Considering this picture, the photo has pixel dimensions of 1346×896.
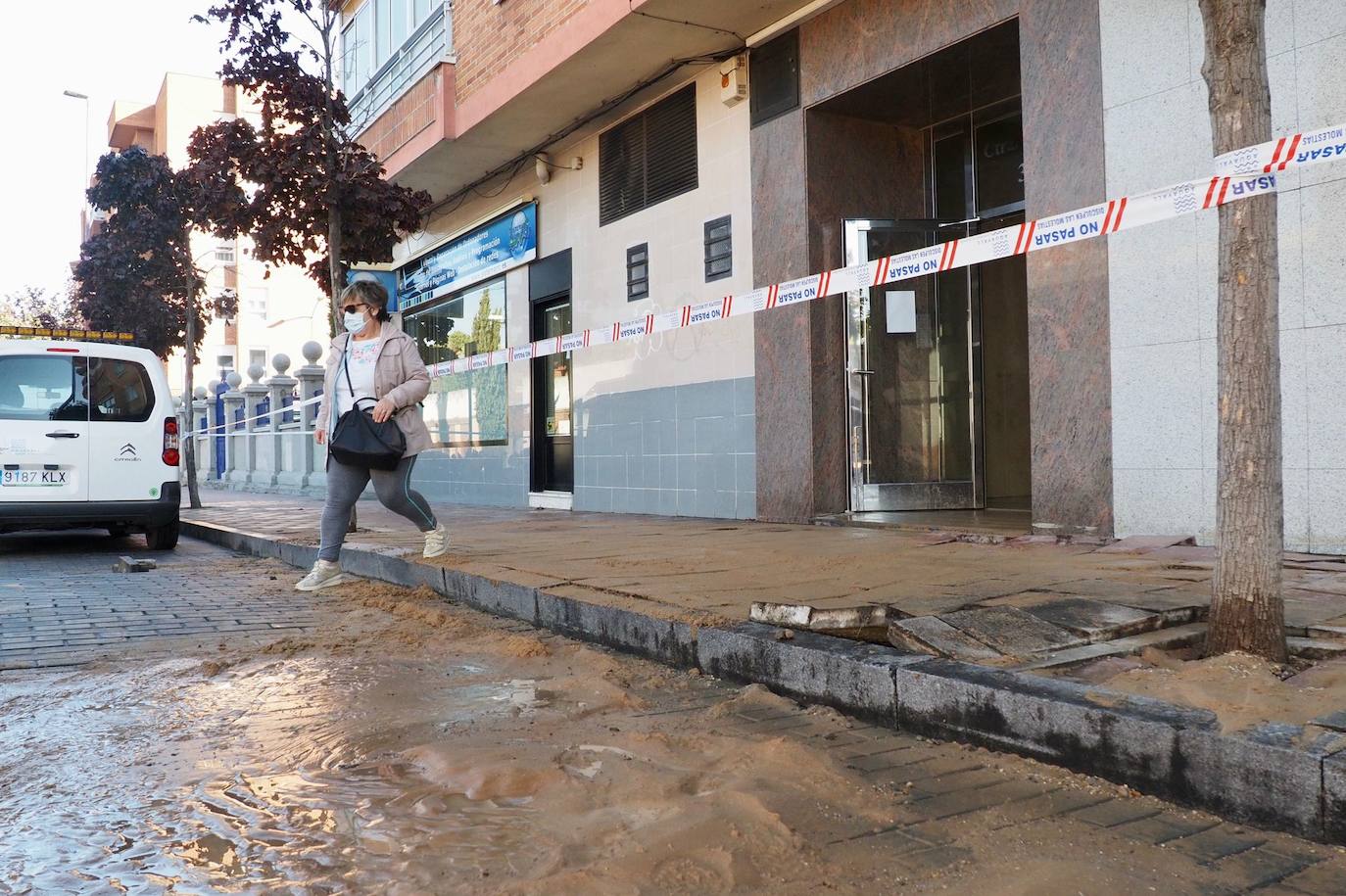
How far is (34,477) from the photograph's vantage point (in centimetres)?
899

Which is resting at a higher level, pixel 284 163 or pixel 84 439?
pixel 284 163

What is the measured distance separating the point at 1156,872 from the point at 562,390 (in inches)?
463

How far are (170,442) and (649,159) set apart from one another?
568 centimetres

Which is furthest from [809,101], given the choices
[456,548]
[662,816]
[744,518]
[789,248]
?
[662,816]

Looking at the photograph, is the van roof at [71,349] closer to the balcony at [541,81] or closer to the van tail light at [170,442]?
the van tail light at [170,442]

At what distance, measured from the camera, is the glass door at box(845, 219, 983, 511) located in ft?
29.9

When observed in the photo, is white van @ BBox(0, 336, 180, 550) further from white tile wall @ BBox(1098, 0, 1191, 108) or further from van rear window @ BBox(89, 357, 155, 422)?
white tile wall @ BBox(1098, 0, 1191, 108)

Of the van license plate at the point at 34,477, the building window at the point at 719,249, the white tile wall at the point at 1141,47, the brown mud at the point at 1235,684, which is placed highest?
the white tile wall at the point at 1141,47

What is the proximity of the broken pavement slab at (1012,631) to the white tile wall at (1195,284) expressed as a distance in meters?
2.89

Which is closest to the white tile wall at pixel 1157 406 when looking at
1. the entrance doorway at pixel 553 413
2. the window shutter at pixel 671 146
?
the window shutter at pixel 671 146

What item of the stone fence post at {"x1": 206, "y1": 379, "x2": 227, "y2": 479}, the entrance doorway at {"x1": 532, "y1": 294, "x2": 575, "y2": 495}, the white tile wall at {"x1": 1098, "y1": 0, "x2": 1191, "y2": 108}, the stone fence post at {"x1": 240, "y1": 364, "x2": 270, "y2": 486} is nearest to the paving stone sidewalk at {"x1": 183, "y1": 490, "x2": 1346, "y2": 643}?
the white tile wall at {"x1": 1098, "y1": 0, "x2": 1191, "y2": 108}

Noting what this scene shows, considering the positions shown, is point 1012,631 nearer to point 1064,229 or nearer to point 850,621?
point 850,621

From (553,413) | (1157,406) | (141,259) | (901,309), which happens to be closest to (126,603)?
(1157,406)

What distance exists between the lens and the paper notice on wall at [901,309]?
9195 mm
